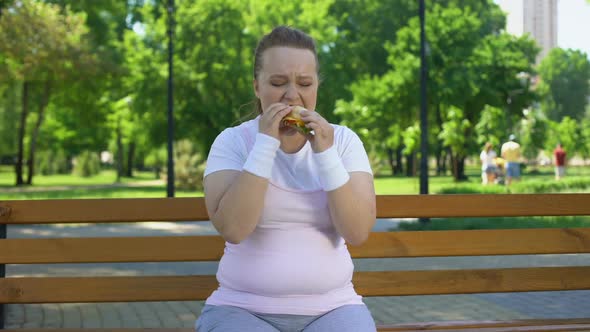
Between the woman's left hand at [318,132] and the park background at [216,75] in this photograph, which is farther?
the park background at [216,75]

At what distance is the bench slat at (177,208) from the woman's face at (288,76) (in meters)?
1.02

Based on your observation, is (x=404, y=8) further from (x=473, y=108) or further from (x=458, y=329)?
A: (x=458, y=329)

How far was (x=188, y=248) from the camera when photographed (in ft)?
11.7

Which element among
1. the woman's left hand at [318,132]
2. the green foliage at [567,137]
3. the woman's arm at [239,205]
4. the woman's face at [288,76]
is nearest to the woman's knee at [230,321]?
the woman's arm at [239,205]

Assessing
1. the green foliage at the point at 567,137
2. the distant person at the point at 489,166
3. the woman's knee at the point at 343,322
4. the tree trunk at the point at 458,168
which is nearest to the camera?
the woman's knee at the point at 343,322

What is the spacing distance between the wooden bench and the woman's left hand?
116 cm

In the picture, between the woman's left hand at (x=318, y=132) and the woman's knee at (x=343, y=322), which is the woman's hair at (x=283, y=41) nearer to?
the woman's left hand at (x=318, y=132)

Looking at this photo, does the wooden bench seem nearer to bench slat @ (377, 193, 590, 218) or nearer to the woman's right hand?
bench slat @ (377, 193, 590, 218)

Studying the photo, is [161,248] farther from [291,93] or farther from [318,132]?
[318,132]

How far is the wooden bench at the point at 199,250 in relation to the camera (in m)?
3.53

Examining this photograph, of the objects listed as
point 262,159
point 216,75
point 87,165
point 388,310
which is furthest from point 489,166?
point 87,165

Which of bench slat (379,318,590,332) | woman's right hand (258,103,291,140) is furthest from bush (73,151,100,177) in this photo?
woman's right hand (258,103,291,140)

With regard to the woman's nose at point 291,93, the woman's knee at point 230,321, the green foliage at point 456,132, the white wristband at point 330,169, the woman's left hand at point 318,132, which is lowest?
the woman's knee at point 230,321

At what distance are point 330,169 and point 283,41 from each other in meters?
0.52
